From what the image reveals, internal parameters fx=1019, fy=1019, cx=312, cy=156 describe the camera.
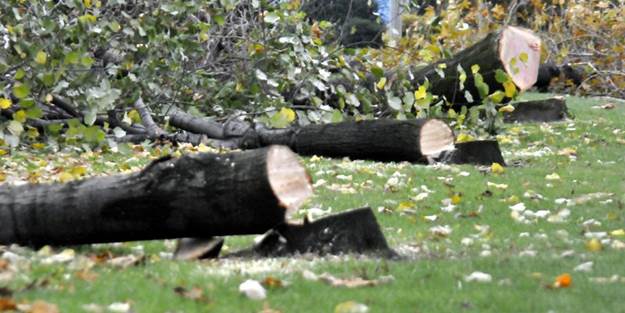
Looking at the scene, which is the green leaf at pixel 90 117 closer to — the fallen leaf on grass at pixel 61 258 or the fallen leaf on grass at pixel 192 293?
the fallen leaf on grass at pixel 61 258

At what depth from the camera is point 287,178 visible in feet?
16.1

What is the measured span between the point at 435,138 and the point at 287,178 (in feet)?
17.8

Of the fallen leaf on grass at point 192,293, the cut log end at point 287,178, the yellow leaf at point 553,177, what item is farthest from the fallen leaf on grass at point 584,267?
the yellow leaf at point 553,177

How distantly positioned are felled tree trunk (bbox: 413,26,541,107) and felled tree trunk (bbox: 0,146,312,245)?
7.55 metres

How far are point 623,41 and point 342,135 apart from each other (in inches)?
448

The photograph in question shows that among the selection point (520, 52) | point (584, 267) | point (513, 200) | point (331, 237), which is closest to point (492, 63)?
point (520, 52)

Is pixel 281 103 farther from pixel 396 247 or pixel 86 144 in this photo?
pixel 396 247

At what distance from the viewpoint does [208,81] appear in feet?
37.2

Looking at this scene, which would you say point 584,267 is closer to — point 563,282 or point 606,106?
point 563,282

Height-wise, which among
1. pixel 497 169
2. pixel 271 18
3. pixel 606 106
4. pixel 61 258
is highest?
pixel 271 18

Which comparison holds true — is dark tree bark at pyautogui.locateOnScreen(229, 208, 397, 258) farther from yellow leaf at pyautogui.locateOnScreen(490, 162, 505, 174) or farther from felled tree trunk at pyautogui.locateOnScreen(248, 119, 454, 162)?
felled tree trunk at pyautogui.locateOnScreen(248, 119, 454, 162)

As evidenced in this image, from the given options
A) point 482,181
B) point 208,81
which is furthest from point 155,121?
point 482,181

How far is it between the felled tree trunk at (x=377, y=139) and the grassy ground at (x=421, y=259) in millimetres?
584

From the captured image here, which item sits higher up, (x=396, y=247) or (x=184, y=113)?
(x=396, y=247)
